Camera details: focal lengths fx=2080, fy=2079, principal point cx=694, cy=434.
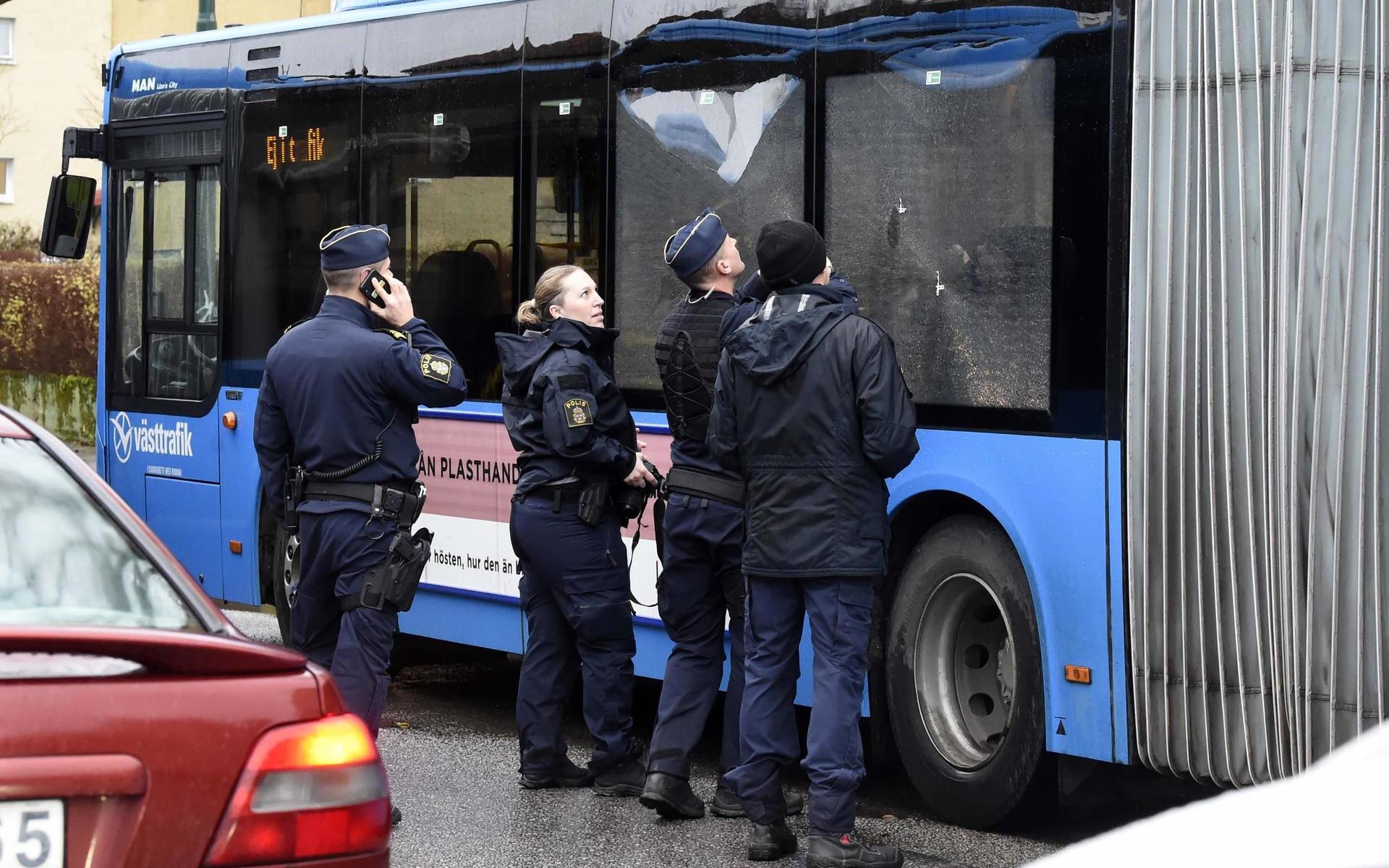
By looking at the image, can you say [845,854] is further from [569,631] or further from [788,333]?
[569,631]

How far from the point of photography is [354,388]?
21.0ft

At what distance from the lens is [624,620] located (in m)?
7.15

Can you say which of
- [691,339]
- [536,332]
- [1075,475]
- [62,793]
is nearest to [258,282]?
[536,332]

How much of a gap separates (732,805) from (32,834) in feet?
13.6

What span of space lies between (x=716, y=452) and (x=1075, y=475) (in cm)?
107

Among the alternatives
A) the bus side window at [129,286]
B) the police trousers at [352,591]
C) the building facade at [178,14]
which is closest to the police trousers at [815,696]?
the police trousers at [352,591]

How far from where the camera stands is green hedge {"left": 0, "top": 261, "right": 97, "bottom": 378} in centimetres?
2603

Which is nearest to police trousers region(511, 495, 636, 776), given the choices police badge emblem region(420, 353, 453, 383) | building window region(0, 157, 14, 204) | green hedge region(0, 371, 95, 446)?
police badge emblem region(420, 353, 453, 383)

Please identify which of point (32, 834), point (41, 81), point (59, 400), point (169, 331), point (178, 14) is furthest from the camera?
point (41, 81)

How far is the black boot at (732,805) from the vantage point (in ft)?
22.4

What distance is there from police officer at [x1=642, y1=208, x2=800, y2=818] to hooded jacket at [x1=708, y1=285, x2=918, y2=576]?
55 cm

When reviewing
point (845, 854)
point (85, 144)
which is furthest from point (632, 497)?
point (85, 144)

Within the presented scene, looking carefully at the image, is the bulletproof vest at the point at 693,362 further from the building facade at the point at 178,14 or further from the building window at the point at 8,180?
the building window at the point at 8,180

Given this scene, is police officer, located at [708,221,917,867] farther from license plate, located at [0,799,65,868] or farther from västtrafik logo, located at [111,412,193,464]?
västtrafik logo, located at [111,412,193,464]
